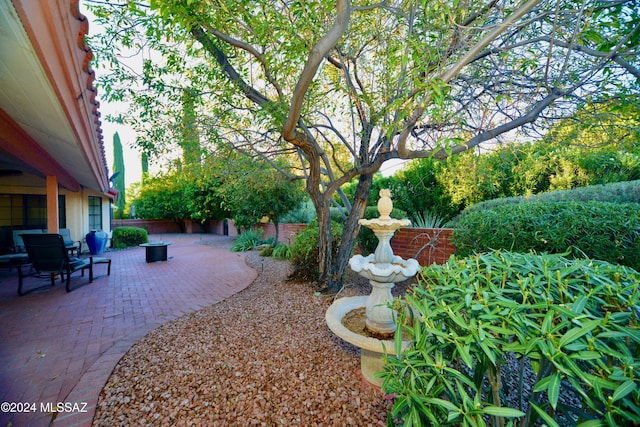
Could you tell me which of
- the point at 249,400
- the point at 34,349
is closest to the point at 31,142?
the point at 34,349

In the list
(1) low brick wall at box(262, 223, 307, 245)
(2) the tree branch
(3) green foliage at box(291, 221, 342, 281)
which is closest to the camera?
(2) the tree branch

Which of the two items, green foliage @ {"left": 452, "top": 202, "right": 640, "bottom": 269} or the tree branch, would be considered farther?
green foliage @ {"left": 452, "top": 202, "right": 640, "bottom": 269}

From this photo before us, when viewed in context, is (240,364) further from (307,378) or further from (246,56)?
(246,56)

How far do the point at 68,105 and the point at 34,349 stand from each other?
280cm

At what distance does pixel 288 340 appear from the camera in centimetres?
335

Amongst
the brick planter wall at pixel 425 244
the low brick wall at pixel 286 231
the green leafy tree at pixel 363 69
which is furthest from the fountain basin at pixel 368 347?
the low brick wall at pixel 286 231

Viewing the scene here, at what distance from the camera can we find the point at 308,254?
19.2ft

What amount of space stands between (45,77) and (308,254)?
180 inches

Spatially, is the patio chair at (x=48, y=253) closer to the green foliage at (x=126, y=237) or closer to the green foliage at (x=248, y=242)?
the green foliage at (x=248, y=242)

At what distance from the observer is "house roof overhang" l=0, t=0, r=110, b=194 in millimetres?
1664

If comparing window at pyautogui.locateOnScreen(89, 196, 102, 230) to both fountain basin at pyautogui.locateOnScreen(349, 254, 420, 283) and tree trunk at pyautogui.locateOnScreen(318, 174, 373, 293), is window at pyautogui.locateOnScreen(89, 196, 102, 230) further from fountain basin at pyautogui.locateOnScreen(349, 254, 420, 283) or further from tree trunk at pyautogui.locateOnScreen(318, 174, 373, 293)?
fountain basin at pyautogui.locateOnScreen(349, 254, 420, 283)

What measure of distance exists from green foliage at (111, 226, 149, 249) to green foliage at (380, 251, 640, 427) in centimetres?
1429

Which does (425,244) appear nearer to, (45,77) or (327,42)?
(327,42)

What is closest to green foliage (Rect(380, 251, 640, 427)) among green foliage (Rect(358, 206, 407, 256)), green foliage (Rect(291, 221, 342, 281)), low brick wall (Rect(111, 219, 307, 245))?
green foliage (Rect(291, 221, 342, 281))
